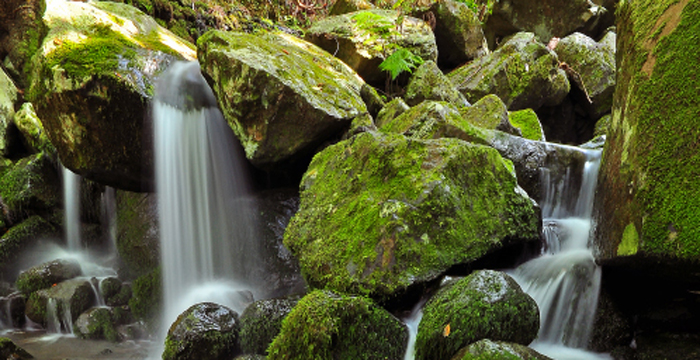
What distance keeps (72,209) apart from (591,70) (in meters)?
10.3

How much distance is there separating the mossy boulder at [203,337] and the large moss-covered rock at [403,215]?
0.96 meters

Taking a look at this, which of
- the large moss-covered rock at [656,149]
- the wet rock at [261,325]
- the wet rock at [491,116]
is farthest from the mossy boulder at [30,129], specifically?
the large moss-covered rock at [656,149]

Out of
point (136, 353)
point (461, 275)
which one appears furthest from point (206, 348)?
point (461, 275)

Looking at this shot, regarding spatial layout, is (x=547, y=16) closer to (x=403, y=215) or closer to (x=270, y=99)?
(x=270, y=99)

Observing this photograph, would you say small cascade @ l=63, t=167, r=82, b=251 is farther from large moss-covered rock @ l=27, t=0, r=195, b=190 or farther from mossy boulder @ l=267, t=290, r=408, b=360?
mossy boulder @ l=267, t=290, r=408, b=360

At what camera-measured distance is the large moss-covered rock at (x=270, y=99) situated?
16.1 ft

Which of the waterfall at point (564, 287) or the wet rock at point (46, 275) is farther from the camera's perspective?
the wet rock at point (46, 275)

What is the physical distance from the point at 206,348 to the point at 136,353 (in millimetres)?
1546

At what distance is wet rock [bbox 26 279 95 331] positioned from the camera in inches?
215

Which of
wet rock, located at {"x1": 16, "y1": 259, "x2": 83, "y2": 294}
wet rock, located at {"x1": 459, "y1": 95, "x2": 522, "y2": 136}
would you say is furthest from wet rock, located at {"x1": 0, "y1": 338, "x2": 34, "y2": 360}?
wet rock, located at {"x1": 459, "y1": 95, "x2": 522, "y2": 136}

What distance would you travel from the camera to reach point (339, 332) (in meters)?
2.66

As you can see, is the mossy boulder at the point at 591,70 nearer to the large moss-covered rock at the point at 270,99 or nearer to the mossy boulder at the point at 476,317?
the large moss-covered rock at the point at 270,99

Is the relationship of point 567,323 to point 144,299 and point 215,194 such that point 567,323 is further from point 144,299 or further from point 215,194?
point 144,299

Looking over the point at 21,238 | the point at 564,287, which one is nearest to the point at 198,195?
the point at 21,238
